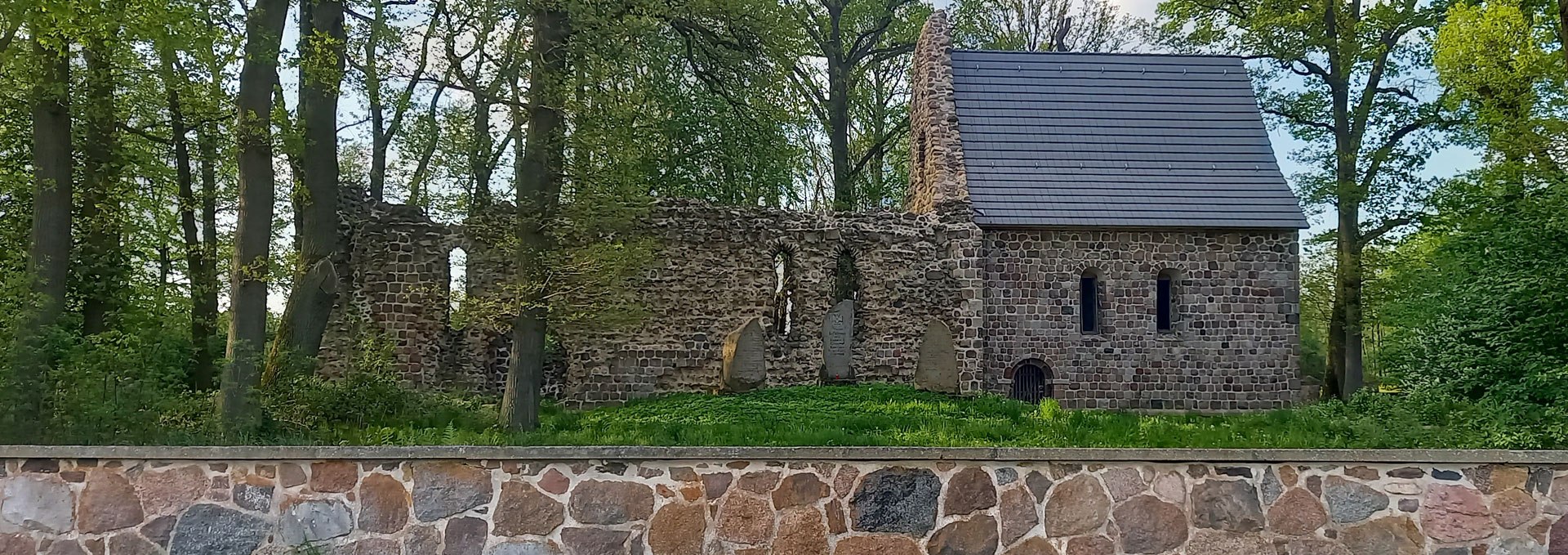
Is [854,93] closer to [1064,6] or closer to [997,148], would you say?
[1064,6]

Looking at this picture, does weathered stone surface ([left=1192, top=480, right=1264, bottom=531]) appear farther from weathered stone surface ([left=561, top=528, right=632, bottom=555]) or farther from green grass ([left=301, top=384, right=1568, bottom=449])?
weathered stone surface ([left=561, top=528, right=632, bottom=555])

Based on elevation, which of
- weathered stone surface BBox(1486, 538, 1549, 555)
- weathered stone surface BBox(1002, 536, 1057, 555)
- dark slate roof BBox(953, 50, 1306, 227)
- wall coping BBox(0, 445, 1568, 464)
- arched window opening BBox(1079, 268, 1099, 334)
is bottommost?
weathered stone surface BBox(1002, 536, 1057, 555)

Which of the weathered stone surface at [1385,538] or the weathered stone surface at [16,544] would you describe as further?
the weathered stone surface at [16,544]

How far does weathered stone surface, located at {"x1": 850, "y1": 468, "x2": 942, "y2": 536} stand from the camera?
5289mm

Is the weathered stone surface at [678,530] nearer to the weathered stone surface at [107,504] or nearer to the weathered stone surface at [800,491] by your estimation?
the weathered stone surface at [800,491]

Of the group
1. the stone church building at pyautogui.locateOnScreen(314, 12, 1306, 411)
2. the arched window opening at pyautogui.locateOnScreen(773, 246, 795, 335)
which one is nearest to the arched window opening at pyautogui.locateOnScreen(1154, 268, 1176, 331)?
the stone church building at pyautogui.locateOnScreen(314, 12, 1306, 411)

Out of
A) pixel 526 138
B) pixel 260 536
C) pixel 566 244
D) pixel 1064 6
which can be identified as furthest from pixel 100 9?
pixel 1064 6

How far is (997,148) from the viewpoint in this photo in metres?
21.2

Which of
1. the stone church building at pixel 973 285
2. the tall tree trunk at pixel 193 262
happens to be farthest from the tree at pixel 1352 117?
the tall tree trunk at pixel 193 262

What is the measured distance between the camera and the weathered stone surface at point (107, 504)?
531cm

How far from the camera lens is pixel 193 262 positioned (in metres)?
14.6

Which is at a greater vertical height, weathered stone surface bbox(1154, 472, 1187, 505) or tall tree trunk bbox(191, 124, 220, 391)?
tall tree trunk bbox(191, 124, 220, 391)

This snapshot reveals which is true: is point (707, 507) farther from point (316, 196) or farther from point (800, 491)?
point (316, 196)

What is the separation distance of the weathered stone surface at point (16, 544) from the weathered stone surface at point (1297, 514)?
22.0 feet
